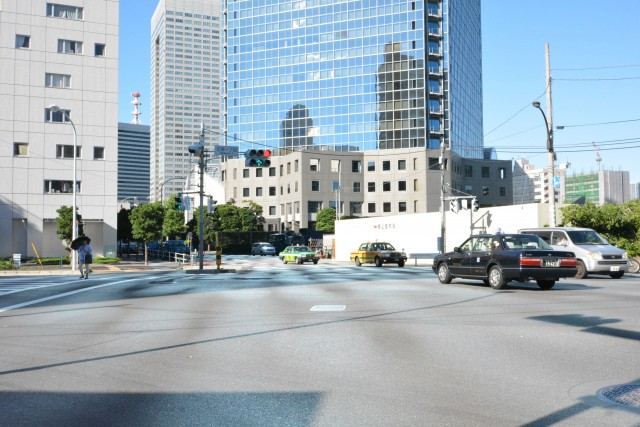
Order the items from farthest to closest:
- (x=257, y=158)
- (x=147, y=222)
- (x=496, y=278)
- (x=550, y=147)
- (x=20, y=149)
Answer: (x=147, y=222)
(x=20, y=149)
(x=550, y=147)
(x=257, y=158)
(x=496, y=278)

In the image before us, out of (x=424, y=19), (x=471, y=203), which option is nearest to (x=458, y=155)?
(x=424, y=19)

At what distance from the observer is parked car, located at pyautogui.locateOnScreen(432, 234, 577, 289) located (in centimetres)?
1677

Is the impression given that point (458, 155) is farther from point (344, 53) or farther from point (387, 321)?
point (387, 321)

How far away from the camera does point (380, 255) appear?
1590 inches

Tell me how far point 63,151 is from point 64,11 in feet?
40.7

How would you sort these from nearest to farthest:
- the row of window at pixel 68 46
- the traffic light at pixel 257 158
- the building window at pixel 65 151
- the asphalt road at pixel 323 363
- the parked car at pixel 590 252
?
the asphalt road at pixel 323 363, the parked car at pixel 590 252, the traffic light at pixel 257 158, the row of window at pixel 68 46, the building window at pixel 65 151

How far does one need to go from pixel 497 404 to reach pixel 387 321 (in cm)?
562

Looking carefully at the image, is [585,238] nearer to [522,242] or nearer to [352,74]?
[522,242]

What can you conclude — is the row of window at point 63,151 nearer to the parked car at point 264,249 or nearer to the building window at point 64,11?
the building window at point 64,11

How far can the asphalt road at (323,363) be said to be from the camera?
543 centimetres

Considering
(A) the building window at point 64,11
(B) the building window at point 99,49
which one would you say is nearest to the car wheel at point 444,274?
(B) the building window at point 99,49

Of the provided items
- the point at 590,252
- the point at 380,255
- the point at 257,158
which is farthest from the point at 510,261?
the point at 380,255

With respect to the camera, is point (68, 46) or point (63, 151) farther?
point (68, 46)

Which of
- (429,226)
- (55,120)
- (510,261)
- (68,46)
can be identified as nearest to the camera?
(510,261)
